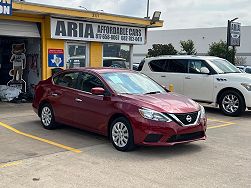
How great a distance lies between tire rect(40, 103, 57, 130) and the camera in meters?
8.66

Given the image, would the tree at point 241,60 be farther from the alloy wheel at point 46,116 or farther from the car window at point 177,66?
the alloy wheel at point 46,116

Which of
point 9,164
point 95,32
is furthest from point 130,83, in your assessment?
point 95,32

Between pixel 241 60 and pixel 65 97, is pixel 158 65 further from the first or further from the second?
pixel 241 60

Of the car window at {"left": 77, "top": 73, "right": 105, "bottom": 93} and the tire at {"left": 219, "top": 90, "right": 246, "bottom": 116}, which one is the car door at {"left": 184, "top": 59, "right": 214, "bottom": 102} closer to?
the tire at {"left": 219, "top": 90, "right": 246, "bottom": 116}

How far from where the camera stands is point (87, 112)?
7637mm

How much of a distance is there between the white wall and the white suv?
4449 cm

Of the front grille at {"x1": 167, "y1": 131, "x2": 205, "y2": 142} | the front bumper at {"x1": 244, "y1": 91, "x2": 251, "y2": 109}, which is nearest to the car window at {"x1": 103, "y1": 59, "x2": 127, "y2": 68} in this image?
the front bumper at {"x1": 244, "y1": 91, "x2": 251, "y2": 109}

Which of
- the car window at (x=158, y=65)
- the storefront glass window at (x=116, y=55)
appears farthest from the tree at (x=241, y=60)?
the car window at (x=158, y=65)

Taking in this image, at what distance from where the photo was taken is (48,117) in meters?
8.76

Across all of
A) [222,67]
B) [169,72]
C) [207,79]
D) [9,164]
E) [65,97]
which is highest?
[222,67]

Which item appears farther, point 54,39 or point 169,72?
point 54,39

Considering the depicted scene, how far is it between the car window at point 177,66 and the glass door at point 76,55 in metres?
3.53

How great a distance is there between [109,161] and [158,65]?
776 centimetres

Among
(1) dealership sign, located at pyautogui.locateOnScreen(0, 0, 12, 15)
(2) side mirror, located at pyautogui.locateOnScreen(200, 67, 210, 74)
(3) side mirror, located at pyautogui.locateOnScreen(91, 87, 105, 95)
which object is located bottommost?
(3) side mirror, located at pyautogui.locateOnScreen(91, 87, 105, 95)
